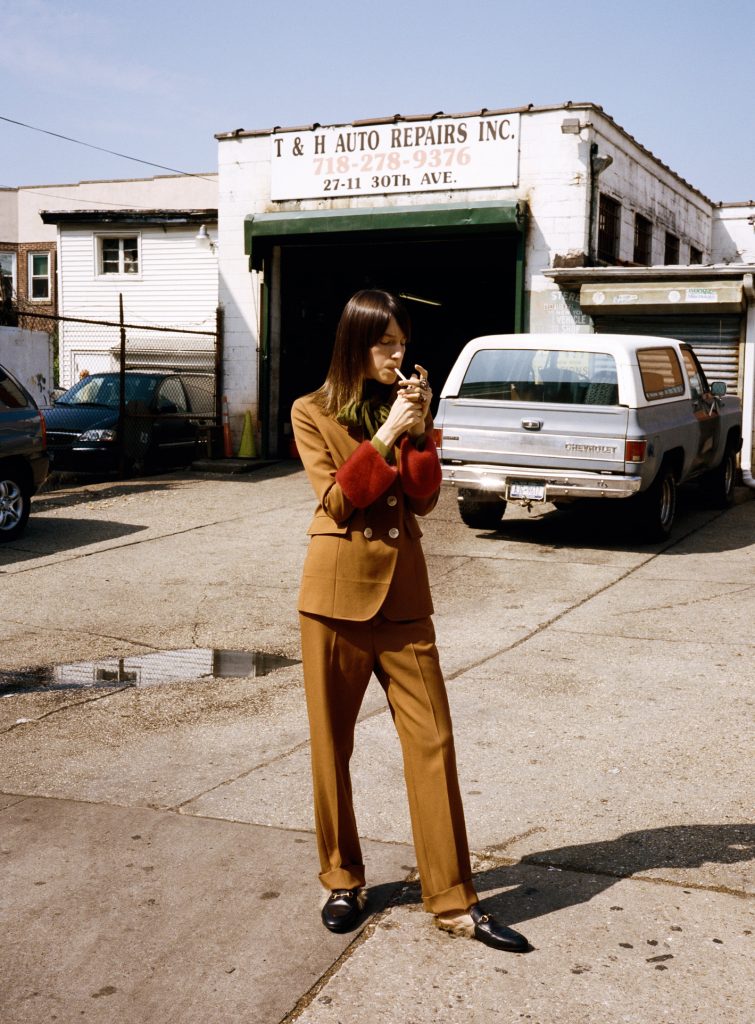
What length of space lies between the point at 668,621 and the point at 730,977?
197 inches

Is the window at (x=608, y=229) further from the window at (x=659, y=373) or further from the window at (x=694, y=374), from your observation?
the window at (x=659, y=373)

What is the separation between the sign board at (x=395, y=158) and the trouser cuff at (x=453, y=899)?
14823 millimetres

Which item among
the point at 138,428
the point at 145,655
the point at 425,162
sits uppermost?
the point at 425,162

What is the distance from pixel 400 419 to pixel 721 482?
11152 millimetres

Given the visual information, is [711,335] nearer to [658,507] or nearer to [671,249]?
[658,507]

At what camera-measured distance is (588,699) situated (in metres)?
6.16

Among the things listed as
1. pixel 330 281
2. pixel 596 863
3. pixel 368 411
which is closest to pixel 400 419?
pixel 368 411

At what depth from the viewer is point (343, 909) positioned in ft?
11.5

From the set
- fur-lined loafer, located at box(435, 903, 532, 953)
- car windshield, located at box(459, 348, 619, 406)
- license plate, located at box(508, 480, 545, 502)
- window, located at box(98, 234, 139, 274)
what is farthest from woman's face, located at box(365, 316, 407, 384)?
window, located at box(98, 234, 139, 274)

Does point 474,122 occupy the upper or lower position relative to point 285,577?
upper

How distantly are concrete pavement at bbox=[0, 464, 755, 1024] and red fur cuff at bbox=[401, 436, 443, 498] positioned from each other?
1.35 metres

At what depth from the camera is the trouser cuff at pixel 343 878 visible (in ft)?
11.7

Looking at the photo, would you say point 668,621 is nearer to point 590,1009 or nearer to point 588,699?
point 588,699

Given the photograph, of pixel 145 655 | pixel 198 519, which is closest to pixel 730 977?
pixel 145 655
